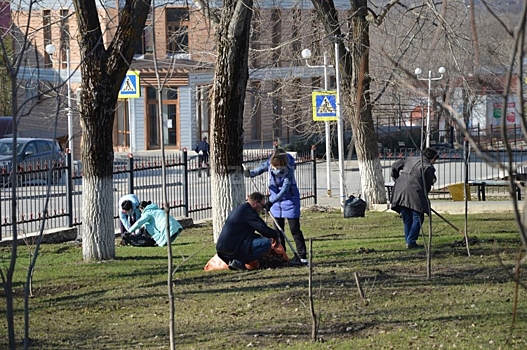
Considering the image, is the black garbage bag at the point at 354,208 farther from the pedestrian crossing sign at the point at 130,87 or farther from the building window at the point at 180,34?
the pedestrian crossing sign at the point at 130,87

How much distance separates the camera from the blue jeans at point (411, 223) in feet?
38.6

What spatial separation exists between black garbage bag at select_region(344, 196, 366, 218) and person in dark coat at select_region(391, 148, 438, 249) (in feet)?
17.2

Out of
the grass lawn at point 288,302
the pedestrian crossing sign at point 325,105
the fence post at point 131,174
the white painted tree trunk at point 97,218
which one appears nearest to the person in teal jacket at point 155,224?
the grass lawn at point 288,302

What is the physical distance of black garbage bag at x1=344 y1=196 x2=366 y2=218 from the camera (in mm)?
17281

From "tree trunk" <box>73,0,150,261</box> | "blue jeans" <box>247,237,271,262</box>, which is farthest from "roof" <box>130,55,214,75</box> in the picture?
"blue jeans" <box>247,237,271,262</box>

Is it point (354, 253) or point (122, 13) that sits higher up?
point (122, 13)

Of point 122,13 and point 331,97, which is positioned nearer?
point 122,13

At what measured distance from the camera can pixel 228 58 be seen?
37.4ft

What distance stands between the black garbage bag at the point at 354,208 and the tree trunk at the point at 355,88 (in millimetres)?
1771

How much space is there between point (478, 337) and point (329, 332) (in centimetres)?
121

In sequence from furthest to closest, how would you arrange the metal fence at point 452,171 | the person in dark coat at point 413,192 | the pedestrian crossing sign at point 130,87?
1. the metal fence at point 452,171
2. the pedestrian crossing sign at point 130,87
3. the person in dark coat at point 413,192

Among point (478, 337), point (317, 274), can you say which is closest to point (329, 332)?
point (478, 337)

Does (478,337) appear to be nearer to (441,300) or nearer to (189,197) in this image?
(441,300)

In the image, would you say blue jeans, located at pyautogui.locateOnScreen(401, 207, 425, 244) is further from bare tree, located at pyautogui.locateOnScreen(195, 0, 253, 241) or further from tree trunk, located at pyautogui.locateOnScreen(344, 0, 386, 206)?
tree trunk, located at pyautogui.locateOnScreen(344, 0, 386, 206)
